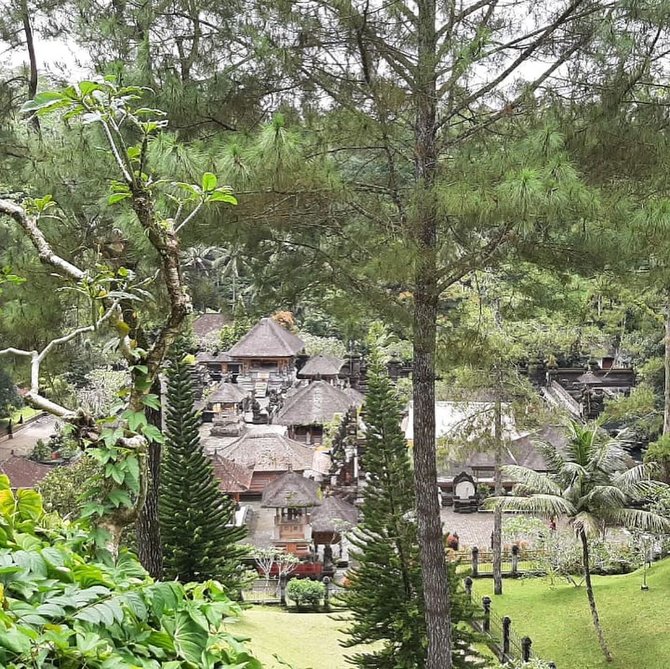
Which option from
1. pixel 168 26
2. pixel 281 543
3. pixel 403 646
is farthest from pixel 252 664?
pixel 281 543

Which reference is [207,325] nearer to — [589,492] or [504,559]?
[504,559]

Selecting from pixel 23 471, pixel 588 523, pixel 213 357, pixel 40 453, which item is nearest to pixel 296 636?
pixel 588 523

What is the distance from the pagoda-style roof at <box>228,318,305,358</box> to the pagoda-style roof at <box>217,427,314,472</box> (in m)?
8.27

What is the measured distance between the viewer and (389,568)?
7.07m

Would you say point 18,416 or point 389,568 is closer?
point 389,568

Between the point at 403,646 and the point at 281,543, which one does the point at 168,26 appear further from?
the point at 281,543

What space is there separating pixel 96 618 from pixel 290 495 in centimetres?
1077

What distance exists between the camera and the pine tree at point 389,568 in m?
6.71

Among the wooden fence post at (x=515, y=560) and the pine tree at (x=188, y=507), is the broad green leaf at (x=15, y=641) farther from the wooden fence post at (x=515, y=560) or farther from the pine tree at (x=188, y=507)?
the wooden fence post at (x=515, y=560)

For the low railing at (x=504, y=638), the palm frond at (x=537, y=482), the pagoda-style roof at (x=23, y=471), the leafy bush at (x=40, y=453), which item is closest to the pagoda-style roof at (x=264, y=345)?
the leafy bush at (x=40, y=453)

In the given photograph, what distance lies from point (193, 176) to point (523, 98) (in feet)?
8.16

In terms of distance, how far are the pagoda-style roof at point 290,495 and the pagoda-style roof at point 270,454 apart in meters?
2.12

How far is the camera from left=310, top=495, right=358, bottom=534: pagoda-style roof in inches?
437

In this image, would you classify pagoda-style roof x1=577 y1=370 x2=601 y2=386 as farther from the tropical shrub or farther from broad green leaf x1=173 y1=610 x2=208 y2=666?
broad green leaf x1=173 y1=610 x2=208 y2=666
